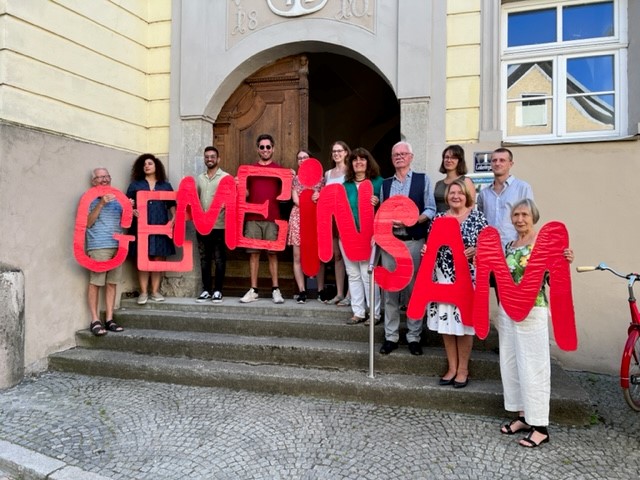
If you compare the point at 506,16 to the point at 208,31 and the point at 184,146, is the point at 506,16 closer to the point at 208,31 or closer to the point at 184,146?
the point at 208,31

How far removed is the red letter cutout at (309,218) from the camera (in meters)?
4.89

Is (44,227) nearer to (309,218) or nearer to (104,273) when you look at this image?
(104,273)

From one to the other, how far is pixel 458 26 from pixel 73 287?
208 inches

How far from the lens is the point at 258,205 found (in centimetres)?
526

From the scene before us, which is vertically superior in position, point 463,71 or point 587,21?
point 587,21

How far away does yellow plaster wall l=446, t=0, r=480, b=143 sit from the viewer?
16.6 ft

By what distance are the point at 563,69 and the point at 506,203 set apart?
2.19 metres

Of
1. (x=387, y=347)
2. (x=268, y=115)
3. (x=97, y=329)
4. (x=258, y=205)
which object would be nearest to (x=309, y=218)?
(x=258, y=205)

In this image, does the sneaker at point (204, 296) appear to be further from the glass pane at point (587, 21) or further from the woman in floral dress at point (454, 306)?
the glass pane at point (587, 21)

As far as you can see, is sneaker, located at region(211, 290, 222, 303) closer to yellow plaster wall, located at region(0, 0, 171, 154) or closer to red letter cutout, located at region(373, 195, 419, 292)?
yellow plaster wall, located at region(0, 0, 171, 154)

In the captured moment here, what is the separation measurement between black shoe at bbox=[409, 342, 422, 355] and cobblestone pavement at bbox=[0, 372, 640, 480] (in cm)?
56

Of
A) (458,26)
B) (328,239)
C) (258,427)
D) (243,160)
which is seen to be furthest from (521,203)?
(243,160)

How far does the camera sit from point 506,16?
207 inches

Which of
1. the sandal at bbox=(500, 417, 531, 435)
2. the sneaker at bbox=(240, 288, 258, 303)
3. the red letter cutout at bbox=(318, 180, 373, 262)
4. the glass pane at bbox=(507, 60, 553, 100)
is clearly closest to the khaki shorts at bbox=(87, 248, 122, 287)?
the sneaker at bbox=(240, 288, 258, 303)
